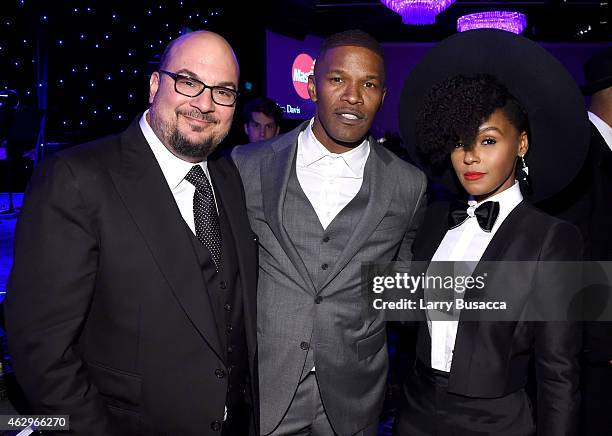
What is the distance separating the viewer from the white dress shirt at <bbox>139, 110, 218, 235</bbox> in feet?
5.69

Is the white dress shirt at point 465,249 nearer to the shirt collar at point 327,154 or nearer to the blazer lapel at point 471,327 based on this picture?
the blazer lapel at point 471,327

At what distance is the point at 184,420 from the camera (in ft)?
5.25

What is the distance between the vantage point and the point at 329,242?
2.08 meters

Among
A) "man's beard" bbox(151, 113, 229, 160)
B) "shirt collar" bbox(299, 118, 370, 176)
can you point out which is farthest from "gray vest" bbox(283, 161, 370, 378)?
"man's beard" bbox(151, 113, 229, 160)

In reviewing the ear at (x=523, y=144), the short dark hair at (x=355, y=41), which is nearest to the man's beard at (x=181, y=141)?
the short dark hair at (x=355, y=41)

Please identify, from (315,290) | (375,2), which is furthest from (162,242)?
(375,2)

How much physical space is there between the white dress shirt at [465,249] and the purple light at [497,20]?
343 inches

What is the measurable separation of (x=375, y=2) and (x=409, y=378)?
1189 centimetres

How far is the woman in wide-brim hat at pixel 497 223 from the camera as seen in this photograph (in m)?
1.63

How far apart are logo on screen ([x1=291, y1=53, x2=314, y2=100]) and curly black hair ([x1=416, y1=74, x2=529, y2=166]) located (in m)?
9.11

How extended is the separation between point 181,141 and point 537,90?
4.09ft

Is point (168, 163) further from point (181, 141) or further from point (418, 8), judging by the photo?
point (418, 8)

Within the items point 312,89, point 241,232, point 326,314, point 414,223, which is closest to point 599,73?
point 414,223

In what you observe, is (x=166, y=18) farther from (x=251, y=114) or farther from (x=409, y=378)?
(x=409, y=378)
